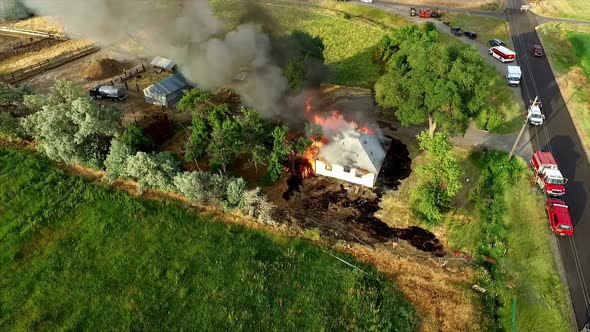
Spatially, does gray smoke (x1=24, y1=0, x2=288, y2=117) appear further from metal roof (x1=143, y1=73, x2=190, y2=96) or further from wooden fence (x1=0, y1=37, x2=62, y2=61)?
wooden fence (x1=0, y1=37, x2=62, y2=61)

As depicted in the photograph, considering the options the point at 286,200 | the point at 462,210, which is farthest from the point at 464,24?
the point at 286,200

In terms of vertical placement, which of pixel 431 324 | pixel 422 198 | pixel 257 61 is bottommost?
pixel 431 324

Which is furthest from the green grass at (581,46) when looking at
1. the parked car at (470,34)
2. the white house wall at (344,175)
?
the white house wall at (344,175)

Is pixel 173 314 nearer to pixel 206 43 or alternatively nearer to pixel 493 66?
pixel 206 43

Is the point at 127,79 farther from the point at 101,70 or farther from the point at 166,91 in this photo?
the point at 166,91

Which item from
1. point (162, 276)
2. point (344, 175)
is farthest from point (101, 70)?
point (344, 175)

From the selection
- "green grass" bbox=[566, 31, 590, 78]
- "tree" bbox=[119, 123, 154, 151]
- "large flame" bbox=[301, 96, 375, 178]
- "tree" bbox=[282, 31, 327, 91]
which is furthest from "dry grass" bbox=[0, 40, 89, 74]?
"green grass" bbox=[566, 31, 590, 78]

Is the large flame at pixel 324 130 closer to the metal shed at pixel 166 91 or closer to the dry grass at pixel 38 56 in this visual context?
the metal shed at pixel 166 91
